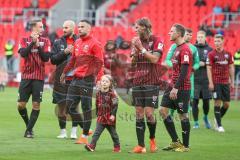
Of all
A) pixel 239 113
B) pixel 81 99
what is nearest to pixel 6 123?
pixel 81 99

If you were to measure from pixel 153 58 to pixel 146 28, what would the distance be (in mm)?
537

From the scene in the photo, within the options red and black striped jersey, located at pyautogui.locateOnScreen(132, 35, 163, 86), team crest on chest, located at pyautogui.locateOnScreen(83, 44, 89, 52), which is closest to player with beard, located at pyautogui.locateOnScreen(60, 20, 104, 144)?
team crest on chest, located at pyautogui.locateOnScreen(83, 44, 89, 52)

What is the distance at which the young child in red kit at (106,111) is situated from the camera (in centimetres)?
1214

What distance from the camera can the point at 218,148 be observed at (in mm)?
13008

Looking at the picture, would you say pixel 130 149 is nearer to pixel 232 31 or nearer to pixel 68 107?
pixel 68 107

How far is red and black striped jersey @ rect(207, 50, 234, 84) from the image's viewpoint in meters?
16.3

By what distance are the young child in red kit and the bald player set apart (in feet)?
4.81

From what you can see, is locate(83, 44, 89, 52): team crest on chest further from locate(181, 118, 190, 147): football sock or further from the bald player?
locate(181, 118, 190, 147): football sock

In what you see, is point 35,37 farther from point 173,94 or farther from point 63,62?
point 173,94

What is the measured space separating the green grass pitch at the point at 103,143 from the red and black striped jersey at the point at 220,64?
1184 mm

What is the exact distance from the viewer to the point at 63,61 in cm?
1398

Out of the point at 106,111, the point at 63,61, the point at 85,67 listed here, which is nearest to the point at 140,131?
the point at 106,111

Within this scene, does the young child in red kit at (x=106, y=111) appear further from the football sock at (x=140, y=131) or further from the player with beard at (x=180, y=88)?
the player with beard at (x=180, y=88)

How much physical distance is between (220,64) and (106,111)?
4.89 m
